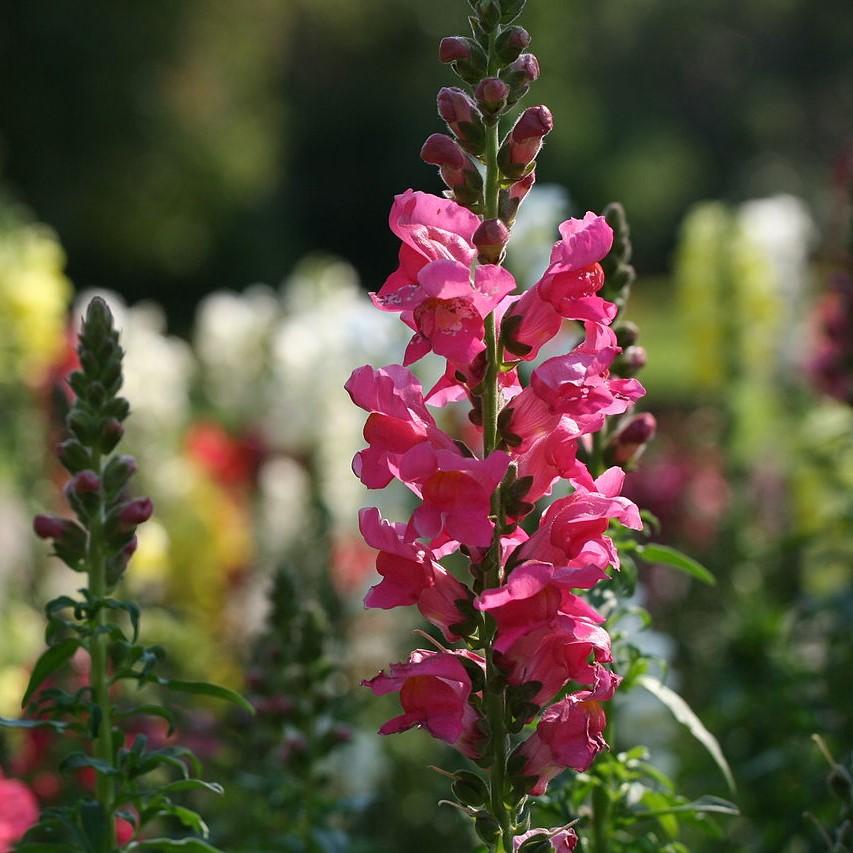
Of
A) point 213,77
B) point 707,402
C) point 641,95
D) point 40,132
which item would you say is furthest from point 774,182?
point 707,402

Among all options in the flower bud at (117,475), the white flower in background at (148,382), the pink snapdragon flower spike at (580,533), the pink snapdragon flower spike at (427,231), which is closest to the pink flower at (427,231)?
the pink snapdragon flower spike at (427,231)

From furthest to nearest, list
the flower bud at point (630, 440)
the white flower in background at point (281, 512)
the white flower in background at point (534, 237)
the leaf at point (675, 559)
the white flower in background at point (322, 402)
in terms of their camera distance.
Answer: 1. the white flower in background at point (281, 512)
2. the white flower in background at point (322, 402)
3. the white flower in background at point (534, 237)
4. the flower bud at point (630, 440)
5. the leaf at point (675, 559)

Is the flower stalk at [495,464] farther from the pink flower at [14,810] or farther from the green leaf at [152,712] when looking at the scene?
the pink flower at [14,810]

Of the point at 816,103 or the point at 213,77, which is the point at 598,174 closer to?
the point at 213,77

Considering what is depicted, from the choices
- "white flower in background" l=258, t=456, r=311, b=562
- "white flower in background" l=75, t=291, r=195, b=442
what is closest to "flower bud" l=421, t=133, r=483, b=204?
"white flower in background" l=75, t=291, r=195, b=442

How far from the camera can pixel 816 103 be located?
47875mm

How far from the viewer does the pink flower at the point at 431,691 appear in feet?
5.87

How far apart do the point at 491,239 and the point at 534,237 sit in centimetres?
247

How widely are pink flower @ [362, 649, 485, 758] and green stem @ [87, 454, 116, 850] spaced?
566mm

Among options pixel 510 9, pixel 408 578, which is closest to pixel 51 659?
pixel 408 578

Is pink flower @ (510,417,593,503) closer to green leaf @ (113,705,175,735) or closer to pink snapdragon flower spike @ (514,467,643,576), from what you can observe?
pink snapdragon flower spike @ (514,467,643,576)

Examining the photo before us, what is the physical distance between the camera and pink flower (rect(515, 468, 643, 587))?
1818mm

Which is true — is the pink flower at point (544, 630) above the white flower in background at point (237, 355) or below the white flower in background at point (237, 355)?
below

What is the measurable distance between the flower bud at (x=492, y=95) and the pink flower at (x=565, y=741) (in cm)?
79
